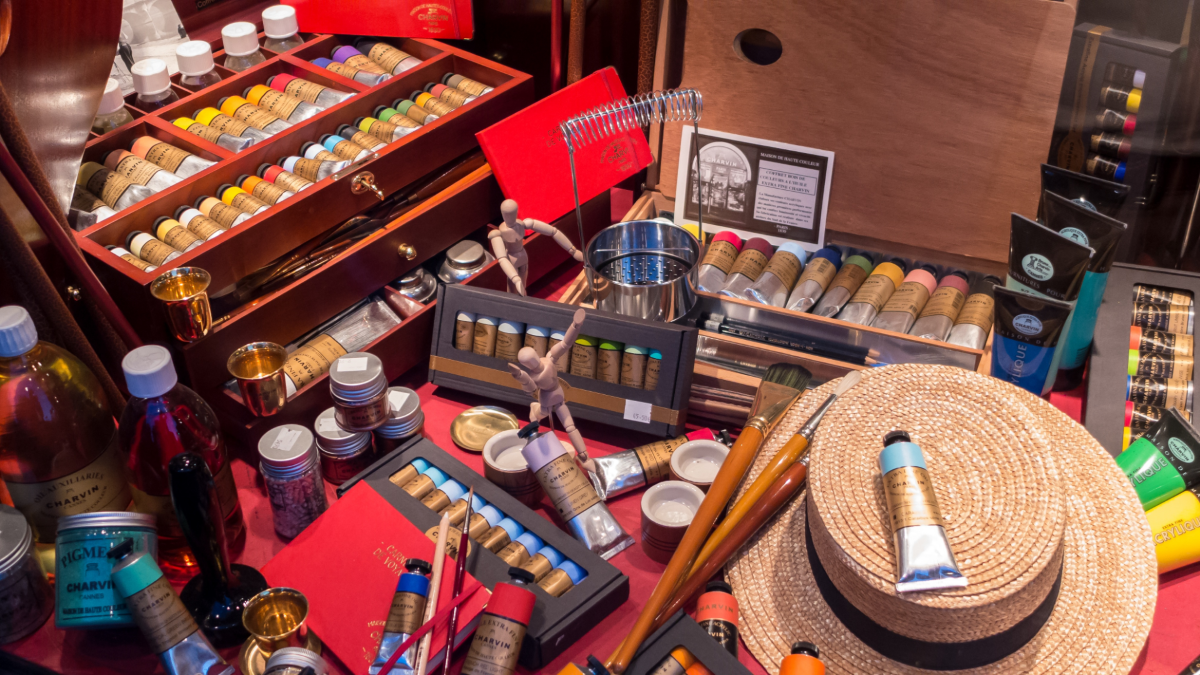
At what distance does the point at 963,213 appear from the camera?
52.9 inches

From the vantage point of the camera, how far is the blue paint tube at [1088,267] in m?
1.10

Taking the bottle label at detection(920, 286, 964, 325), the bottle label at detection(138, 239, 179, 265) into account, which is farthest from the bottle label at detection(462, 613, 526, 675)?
the bottle label at detection(920, 286, 964, 325)

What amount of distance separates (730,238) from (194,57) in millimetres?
873

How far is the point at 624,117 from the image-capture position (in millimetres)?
1315

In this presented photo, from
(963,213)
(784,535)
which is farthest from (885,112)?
(784,535)

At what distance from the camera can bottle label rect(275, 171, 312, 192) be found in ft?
4.21

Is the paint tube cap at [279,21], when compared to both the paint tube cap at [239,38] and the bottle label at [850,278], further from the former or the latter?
the bottle label at [850,278]

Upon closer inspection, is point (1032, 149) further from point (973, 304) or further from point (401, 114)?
point (401, 114)

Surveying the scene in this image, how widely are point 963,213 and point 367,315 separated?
876mm

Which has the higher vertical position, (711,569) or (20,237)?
(20,237)

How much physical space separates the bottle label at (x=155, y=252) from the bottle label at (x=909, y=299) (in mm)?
965

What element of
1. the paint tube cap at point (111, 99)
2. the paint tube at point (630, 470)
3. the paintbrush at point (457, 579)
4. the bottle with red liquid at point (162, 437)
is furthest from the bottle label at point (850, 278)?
the paint tube cap at point (111, 99)

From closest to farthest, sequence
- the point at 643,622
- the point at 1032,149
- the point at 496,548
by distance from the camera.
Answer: the point at 643,622 → the point at 496,548 → the point at 1032,149

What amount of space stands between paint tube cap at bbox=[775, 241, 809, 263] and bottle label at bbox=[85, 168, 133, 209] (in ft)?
3.10
